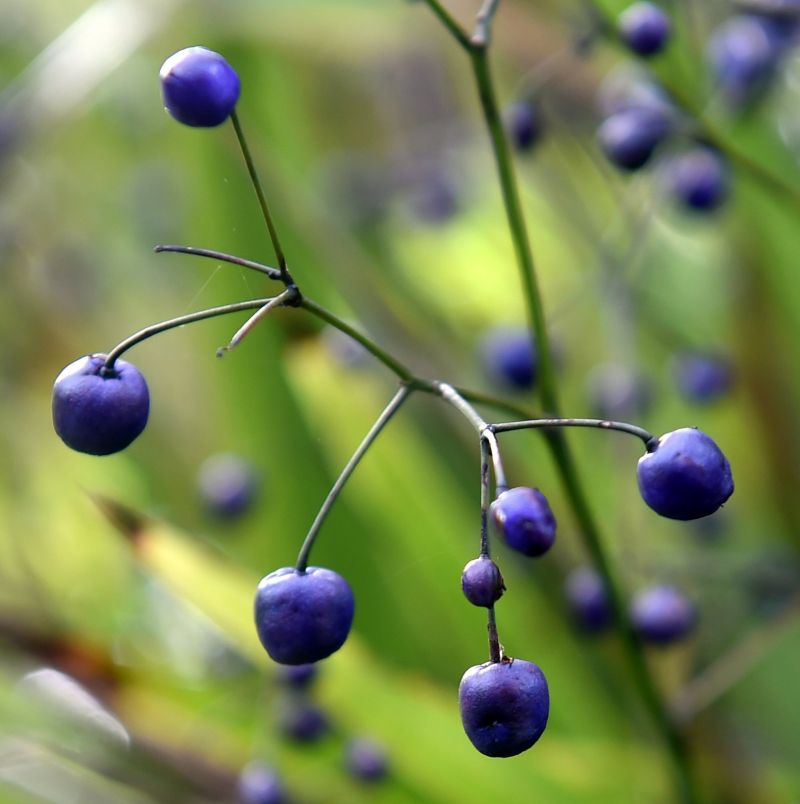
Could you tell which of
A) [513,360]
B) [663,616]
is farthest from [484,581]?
[513,360]

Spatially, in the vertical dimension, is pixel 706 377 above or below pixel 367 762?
above

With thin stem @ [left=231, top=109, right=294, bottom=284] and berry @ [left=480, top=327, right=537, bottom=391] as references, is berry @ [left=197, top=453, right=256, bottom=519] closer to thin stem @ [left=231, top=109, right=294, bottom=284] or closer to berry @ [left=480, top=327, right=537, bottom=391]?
berry @ [left=480, top=327, right=537, bottom=391]

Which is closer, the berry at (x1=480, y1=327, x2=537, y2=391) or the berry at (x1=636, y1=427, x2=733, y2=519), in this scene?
the berry at (x1=636, y1=427, x2=733, y2=519)

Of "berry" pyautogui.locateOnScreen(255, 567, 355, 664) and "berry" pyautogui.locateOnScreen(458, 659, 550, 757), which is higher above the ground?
"berry" pyautogui.locateOnScreen(255, 567, 355, 664)

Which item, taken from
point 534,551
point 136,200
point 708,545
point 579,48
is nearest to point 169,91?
point 534,551

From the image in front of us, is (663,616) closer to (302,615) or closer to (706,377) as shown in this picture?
(706,377)

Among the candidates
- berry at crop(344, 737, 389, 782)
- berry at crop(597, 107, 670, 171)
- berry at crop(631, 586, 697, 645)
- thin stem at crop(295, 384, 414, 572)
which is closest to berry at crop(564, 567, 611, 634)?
berry at crop(631, 586, 697, 645)
